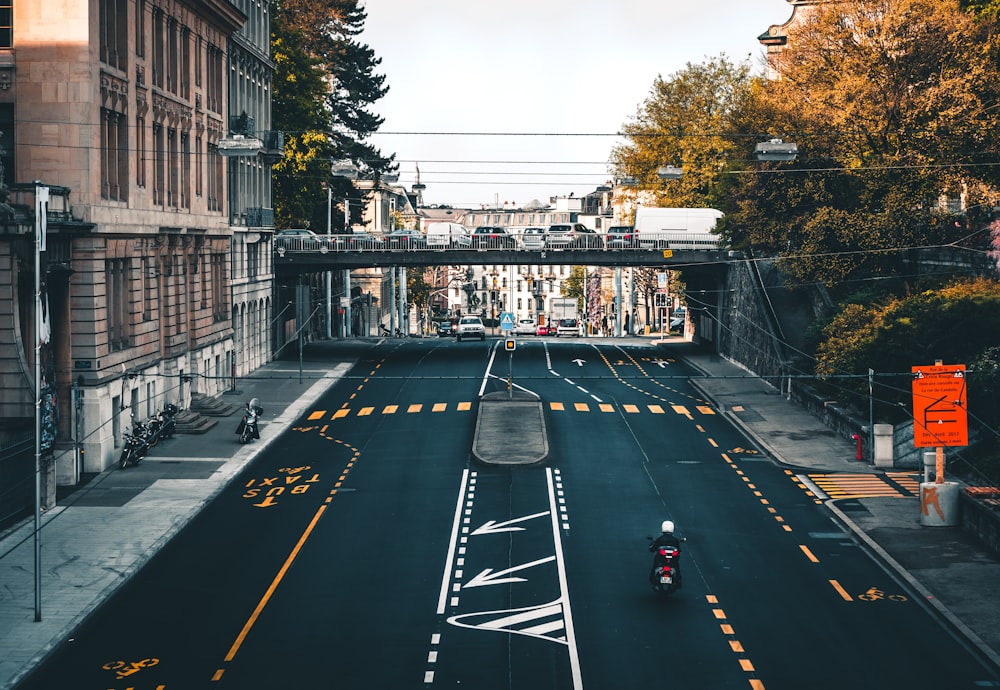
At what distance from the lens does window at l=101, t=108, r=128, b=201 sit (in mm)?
50625

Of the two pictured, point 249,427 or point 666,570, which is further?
point 249,427

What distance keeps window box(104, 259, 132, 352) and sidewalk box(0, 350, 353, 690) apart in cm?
457

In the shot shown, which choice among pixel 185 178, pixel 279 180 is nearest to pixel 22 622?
pixel 185 178

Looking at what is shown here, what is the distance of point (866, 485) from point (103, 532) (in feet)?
81.3

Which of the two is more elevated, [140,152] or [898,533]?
[140,152]

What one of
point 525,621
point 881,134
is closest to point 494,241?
point 881,134

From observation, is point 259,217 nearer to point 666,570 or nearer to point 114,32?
point 114,32

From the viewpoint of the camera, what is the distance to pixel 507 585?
109 ft

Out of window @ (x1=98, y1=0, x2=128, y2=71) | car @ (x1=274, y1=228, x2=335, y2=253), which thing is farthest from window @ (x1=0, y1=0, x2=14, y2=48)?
car @ (x1=274, y1=228, x2=335, y2=253)

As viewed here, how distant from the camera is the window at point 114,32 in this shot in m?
50.5

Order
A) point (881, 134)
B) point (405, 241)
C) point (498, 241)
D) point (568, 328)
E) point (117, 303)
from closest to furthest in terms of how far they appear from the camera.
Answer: point (117, 303) < point (881, 134) < point (498, 241) < point (405, 241) < point (568, 328)

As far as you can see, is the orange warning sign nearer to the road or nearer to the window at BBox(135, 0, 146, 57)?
the road

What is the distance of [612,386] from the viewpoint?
233ft

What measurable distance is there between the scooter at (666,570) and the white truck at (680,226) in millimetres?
55572
